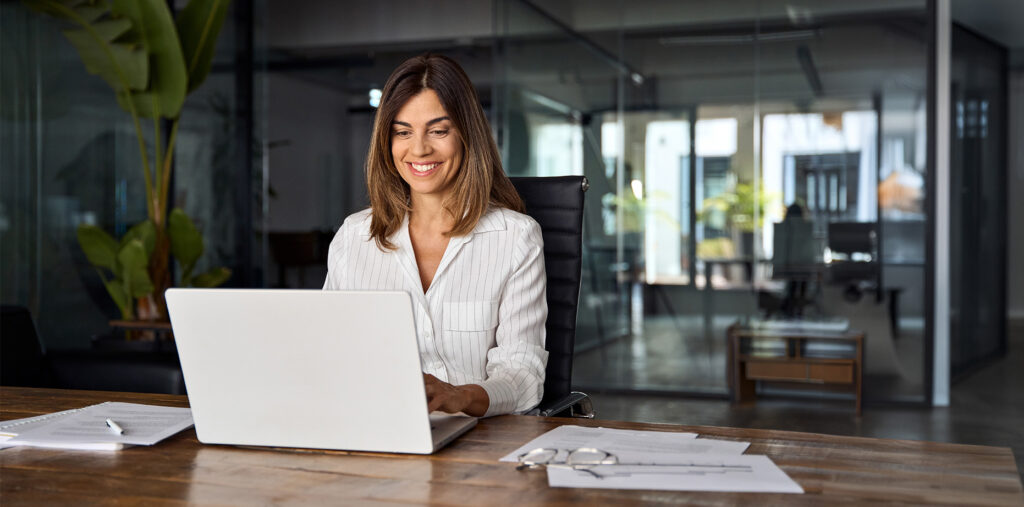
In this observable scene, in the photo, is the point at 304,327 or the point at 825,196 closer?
the point at 304,327

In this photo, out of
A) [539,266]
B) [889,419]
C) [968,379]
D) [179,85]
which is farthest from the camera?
[968,379]

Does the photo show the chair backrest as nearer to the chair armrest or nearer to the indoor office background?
the chair armrest

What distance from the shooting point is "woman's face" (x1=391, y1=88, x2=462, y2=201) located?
73.0 inches

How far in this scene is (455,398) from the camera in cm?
136

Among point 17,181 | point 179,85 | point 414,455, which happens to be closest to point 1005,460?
point 414,455

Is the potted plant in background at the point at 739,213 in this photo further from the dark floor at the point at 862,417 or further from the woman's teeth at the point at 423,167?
the woman's teeth at the point at 423,167

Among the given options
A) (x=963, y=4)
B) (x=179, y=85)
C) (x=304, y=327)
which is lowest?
(x=304, y=327)

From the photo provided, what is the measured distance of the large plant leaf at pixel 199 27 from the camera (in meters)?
4.25

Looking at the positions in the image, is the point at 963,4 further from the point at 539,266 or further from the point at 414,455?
the point at 414,455

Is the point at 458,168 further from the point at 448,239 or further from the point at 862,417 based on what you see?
the point at 862,417

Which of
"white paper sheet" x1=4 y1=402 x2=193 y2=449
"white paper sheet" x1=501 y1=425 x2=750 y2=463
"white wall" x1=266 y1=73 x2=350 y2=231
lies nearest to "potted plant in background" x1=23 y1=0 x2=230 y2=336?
"white paper sheet" x1=4 y1=402 x2=193 y2=449

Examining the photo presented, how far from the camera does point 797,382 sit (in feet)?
18.0

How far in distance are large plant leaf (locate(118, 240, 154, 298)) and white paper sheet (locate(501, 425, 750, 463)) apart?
328 centimetres

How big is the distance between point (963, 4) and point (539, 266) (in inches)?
237
